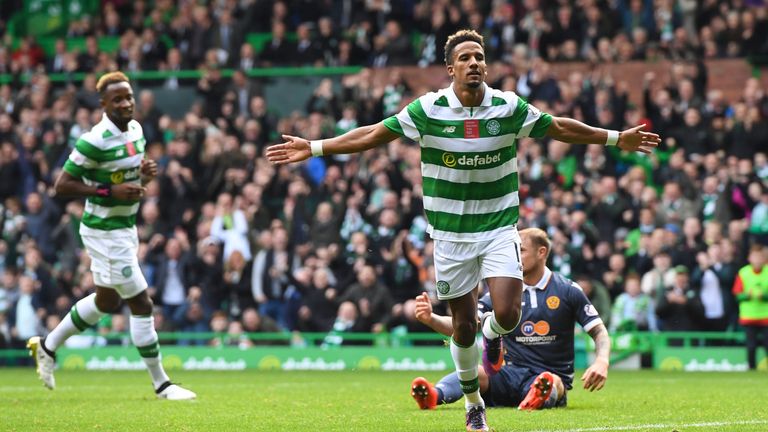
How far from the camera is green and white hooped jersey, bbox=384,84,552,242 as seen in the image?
29.8 ft

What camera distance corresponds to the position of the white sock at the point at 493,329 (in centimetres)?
930

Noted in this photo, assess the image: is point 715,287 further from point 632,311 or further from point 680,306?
point 632,311


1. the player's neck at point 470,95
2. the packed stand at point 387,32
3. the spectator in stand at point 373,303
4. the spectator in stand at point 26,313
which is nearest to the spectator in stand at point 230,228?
the spectator in stand at point 373,303

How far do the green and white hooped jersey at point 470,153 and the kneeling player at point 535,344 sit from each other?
167 cm

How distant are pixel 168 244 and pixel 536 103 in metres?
6.63

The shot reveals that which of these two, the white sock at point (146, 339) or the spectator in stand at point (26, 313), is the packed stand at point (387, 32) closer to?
the spectator in stand at point (26, 313)

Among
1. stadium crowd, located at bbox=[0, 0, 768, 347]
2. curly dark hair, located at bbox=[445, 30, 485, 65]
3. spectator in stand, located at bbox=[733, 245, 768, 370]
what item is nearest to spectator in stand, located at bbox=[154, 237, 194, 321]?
stadium crowd, located at bbox=[0, 0, 768, 347]

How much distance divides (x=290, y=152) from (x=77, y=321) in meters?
5.16

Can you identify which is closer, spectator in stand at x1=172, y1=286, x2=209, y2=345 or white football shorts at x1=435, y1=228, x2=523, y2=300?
white football shorts at x1=435, y1=228, x2=523, y2=300

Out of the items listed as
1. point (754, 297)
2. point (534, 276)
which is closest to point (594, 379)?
point (534, 276)

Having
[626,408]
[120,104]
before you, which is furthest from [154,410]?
[626,408]

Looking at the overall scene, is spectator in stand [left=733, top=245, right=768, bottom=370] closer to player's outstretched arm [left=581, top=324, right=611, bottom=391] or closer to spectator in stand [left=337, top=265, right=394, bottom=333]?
spectator in stand [left=337, top=265, right=394, bottom=333]

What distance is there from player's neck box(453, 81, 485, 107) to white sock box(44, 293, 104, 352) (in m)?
5.49

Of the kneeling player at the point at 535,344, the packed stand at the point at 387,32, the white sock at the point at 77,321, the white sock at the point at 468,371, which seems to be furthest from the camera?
the packed stand at the point at 387,32
